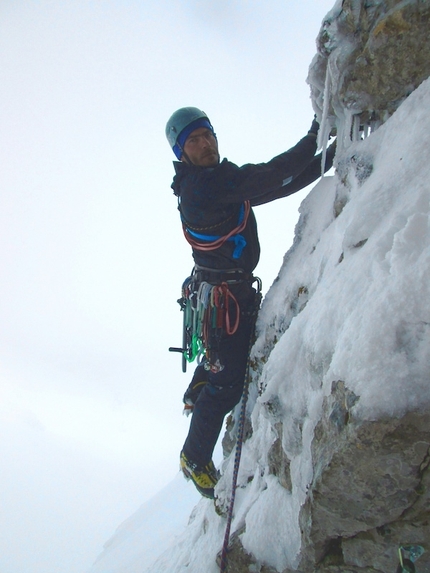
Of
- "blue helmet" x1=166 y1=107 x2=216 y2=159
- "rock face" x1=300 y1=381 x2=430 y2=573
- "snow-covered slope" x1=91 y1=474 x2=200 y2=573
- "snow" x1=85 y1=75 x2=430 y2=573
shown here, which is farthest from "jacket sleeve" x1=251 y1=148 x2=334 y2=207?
"snow-covered slope" x1=91 y1=474 x2=200 y2=573

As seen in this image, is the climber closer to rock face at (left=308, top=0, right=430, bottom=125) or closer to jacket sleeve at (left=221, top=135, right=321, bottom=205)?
jacket sleeve at (left=221, top=135, right=321, bottom=205)

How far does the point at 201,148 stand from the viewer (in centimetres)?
382

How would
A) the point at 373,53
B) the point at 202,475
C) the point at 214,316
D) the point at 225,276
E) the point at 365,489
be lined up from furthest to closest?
the point at 202,475
the point at 225,276
the point at 214,316
the point at 373,53
the point at 365,489

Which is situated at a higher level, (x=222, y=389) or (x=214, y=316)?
(x=214, y=316)

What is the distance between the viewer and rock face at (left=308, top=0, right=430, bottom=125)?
264cm

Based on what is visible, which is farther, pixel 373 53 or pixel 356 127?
pixel 356 127

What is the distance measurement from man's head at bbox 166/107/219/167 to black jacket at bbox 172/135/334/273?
166 millimetres

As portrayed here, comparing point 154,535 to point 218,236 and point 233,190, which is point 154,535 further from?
point 233,190

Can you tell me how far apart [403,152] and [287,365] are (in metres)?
1.23

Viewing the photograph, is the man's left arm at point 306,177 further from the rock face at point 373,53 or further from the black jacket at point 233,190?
the rock face at point 373,53

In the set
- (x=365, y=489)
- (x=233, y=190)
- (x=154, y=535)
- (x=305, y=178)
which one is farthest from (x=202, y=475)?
(x=154, y=535)

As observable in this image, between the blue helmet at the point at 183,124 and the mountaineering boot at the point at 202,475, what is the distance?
2.63m

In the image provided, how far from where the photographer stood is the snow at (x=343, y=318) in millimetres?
1724

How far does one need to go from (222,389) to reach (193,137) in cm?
207
